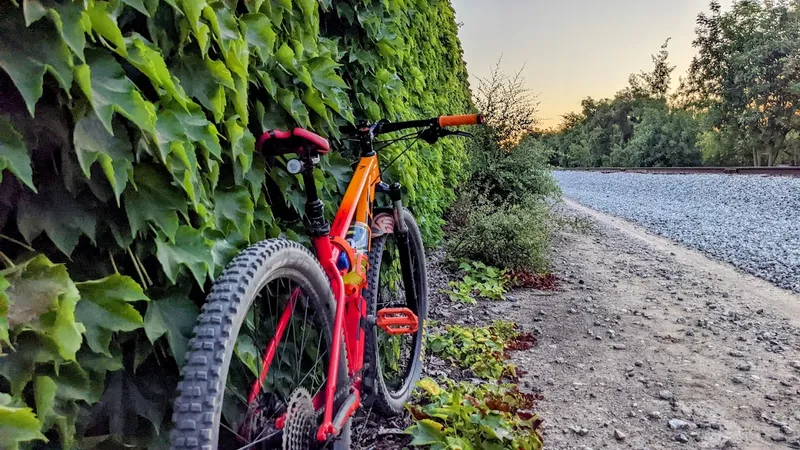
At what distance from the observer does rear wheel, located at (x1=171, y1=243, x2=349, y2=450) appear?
A: 1.13 meters

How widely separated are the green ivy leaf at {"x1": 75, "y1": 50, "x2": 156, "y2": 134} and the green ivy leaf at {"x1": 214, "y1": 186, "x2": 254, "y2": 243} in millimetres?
496

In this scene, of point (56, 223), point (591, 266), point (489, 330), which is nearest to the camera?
point (56, 223)

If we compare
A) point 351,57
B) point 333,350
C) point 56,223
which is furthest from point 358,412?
point 56,223

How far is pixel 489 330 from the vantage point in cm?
404

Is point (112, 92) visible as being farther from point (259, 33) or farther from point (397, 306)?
point (397, 306)

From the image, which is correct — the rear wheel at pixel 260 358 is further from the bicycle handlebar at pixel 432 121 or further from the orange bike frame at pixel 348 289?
the bicycle handlebar at pixel 432 121

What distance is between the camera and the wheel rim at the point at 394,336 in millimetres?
2957

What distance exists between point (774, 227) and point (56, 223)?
1018cm

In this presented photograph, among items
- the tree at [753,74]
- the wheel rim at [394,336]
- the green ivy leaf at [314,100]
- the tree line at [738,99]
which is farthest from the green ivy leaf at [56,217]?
the tree at [753,74]

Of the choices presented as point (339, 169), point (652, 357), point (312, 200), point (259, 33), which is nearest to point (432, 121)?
point (339, 169)

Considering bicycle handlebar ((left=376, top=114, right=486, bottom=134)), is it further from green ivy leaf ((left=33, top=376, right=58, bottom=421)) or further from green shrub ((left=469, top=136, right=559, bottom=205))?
green shrub ((left=469, top=136, right=559, bottom=205))

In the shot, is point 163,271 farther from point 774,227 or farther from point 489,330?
point 774,227

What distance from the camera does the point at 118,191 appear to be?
3.33 ft

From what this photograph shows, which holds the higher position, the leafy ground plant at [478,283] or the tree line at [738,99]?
the tree line at [738,99]
